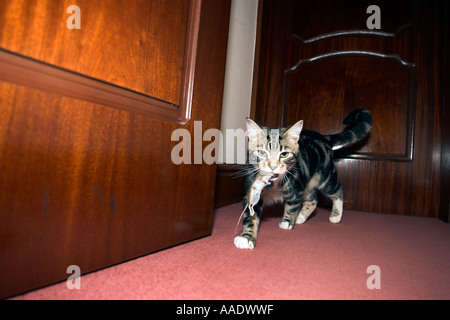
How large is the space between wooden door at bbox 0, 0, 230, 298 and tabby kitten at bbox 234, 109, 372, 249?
10.0 inches

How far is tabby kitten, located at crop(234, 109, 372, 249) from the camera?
979 millimetres

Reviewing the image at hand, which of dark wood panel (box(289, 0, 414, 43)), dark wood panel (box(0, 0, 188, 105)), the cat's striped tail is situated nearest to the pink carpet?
dark wood panel (box(0, 0, 188, 105))

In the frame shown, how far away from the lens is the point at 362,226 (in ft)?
3.95

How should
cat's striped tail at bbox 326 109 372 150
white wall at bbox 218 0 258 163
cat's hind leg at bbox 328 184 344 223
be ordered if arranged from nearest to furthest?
cat's hind leg at bbox 328 184 344 223 < cat's striped tail at bbox 326 109 372 150 < white wall at bbox 218 0 258 163

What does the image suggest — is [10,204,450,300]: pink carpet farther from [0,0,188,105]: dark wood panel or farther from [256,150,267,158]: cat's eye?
[0,0,188,105]: dark wood panel

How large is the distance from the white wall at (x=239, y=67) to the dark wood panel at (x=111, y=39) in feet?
2.48

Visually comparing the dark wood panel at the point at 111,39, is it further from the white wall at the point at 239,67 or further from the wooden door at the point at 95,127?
the white wall at the point at 239,67

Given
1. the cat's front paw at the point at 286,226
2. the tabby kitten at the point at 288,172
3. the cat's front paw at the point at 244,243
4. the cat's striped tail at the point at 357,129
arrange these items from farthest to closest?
1. the cat's striped tail at the point at 357,129
2. the cat's front paw at the point at 286,226
3. the tabby kitten at the point at 288,172
4. the cat's front paw at the point at 244,243

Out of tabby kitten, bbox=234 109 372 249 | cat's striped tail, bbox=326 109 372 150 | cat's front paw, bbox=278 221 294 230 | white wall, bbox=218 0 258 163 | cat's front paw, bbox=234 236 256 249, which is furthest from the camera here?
white wall, bbox=218 0 258 163

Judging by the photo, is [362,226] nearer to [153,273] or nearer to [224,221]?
[224,221]

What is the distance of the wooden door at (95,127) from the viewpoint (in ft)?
1.44

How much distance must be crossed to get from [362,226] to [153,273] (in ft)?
3.35

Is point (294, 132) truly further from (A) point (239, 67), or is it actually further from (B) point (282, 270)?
(A) point (239, 67)

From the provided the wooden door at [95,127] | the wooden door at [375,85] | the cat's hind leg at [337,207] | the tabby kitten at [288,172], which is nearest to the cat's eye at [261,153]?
the tabby kitten at [288,172]
